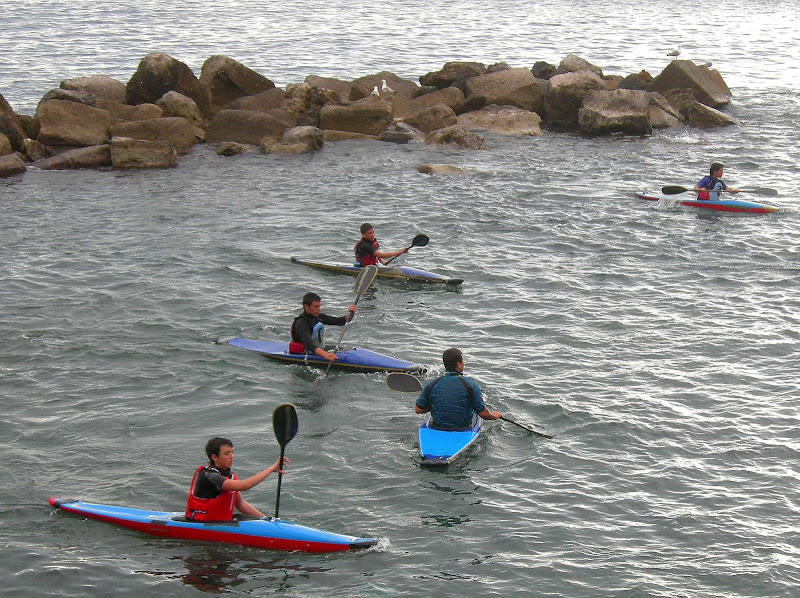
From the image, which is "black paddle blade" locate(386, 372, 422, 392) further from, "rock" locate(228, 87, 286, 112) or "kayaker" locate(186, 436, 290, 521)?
"rock" locate(228, 87, 286, 112)

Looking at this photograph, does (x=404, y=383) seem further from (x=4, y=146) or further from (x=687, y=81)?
(x=687, y=81)

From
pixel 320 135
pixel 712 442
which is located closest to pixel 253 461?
pixel 712 442

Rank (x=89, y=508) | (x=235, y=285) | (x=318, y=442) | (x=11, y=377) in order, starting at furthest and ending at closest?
(x=235, y=285) → (x=11, y=377) → (x=318, y=442) → (x=89, y=508)

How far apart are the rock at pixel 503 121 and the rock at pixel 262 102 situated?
546 cm

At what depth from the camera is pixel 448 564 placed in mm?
9711

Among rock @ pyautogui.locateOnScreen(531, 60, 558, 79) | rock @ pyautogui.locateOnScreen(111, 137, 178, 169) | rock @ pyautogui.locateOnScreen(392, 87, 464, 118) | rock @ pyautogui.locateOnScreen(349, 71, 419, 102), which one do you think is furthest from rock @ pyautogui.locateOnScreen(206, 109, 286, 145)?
rock @ pyautogui.locateOnScreen(531, 60, 558, 79)

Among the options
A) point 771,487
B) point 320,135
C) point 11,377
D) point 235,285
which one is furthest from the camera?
point 320,135

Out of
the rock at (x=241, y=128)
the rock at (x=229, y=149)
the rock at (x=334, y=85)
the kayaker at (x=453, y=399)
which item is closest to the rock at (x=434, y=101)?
the rock at (x=334, y=85)

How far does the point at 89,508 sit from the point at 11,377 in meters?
4.53

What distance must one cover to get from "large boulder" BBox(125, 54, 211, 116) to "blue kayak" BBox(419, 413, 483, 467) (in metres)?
19.4

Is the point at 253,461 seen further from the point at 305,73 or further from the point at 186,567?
the point at 305,73

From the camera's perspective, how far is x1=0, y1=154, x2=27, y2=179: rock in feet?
78.7

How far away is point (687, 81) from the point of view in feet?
103

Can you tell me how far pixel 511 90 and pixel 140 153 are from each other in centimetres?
1163
